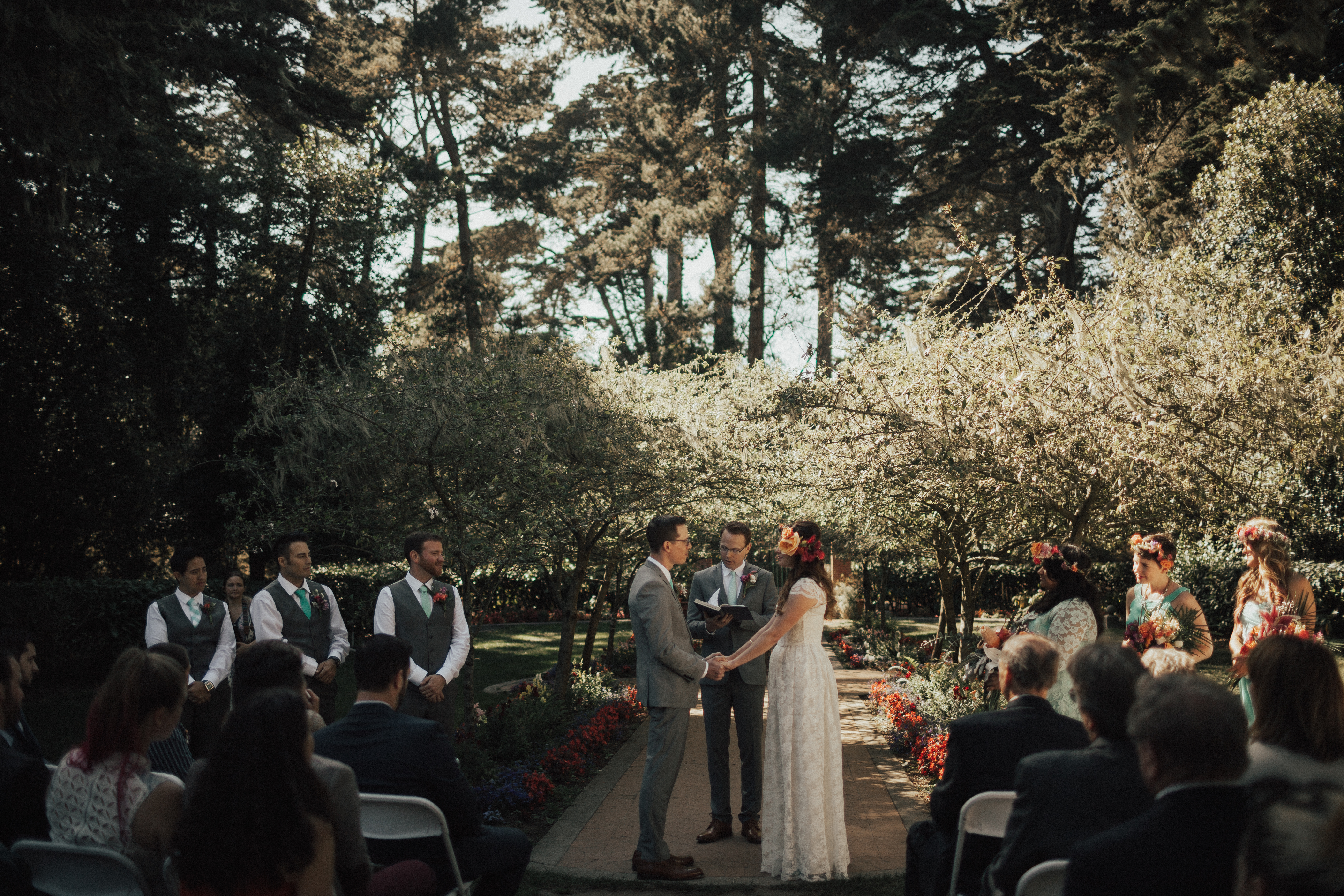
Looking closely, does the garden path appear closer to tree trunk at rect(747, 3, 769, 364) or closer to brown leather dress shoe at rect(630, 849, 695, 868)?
brown leather dress shoe at rect(630, 849, 695, 868)

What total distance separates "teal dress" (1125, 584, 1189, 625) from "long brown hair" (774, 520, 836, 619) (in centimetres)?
183

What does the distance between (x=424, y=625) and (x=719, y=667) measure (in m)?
1.95

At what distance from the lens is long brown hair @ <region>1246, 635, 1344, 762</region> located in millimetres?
2854

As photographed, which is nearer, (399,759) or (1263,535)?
(399,759)

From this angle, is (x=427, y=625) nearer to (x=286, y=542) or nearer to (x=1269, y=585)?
(x=286, y=542)

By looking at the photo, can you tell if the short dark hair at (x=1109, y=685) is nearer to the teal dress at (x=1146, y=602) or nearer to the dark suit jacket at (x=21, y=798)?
the teal dress at (x=1146, y=602)

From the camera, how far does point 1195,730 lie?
2266 mm

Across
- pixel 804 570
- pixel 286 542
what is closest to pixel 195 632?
pixel 286 542

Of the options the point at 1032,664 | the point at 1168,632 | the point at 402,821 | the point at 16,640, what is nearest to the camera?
the point at 402,821

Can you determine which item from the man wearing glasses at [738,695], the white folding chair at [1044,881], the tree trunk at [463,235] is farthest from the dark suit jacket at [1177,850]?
the tree trunk at [463,235]

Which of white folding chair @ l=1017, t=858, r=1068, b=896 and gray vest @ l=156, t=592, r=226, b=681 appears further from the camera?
gray vest @ l=156, t=592, r=226, b=681

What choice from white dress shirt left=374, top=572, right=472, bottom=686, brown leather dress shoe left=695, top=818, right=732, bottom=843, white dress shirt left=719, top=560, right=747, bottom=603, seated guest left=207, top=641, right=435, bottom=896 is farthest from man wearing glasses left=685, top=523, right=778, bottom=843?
seated guest left=207, top=641, right=435, bottom=896

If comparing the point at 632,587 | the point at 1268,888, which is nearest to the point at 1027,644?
the point at 1268,888

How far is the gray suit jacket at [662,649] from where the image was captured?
540 cm
